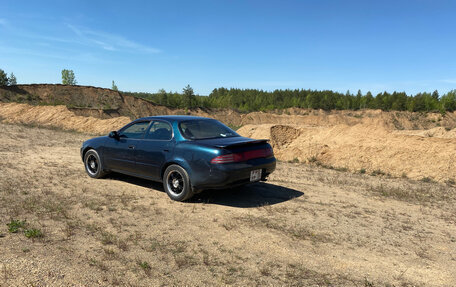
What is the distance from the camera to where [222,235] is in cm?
436

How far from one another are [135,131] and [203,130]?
62.6 inches

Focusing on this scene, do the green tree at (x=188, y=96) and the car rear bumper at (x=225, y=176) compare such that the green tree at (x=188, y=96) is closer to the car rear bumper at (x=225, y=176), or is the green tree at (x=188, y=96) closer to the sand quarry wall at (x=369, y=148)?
the sand quarry wall at (x=369, y=148)

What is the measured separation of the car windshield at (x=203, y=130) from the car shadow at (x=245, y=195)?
4.20 feet

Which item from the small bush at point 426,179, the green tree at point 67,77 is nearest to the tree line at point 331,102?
the green tree at point 67,77

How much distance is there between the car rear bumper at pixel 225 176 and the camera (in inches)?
204

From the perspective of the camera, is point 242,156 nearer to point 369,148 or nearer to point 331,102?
point 369,148

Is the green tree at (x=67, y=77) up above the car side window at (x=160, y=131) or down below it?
above

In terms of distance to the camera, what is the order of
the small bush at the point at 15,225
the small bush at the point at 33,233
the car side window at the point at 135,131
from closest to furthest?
the small bush at the point at 33,233, the small bush at the point at 15,225, the car side window at the point at 135,131

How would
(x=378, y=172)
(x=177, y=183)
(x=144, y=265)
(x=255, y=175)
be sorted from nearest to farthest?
(x=144, y=265)
(x=255, y=175)
(x=177, y=183)
(x=378, y=172)

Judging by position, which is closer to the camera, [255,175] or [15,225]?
[15,225]

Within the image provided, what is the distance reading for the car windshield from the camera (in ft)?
19.3

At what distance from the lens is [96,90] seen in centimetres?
4694

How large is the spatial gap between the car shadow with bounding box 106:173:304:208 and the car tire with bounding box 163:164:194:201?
28 cm

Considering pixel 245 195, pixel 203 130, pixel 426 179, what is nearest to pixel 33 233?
pixel 203 130
